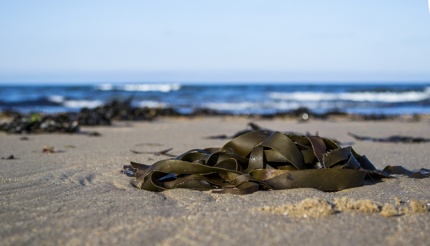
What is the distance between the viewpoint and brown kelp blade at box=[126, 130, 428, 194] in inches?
104

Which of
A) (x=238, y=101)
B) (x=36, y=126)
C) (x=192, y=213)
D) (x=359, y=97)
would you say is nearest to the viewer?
(x=192, y=213)

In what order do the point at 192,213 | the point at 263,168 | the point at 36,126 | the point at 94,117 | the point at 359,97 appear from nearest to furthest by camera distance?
the point at 192,213 < the point at 263,168 < the point at 36,126 < the point at 94,117 < the point at 359,97

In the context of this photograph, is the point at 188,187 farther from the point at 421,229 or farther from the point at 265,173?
the point at 421,229

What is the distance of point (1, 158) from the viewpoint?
13.0 feet

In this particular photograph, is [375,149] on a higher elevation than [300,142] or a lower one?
lower

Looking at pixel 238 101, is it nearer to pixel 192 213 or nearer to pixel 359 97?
pixel 359 97

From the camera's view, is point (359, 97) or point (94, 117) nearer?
point (94, 117)

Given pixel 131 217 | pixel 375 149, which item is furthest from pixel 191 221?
pixel 375 149

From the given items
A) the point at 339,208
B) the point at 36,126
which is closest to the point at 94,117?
the point at 36,126

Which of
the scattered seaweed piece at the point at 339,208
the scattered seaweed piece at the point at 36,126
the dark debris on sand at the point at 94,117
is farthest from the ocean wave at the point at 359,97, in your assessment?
the scattered seaweed piece at the point at 339,208

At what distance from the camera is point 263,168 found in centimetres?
281

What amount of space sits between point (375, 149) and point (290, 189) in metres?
2.47

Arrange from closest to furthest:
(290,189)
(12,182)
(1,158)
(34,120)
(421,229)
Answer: (421,229) < (290,189) < (12,182) < (1,158) < (34,120)

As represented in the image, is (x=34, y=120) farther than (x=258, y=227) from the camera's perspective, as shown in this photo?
Yes
